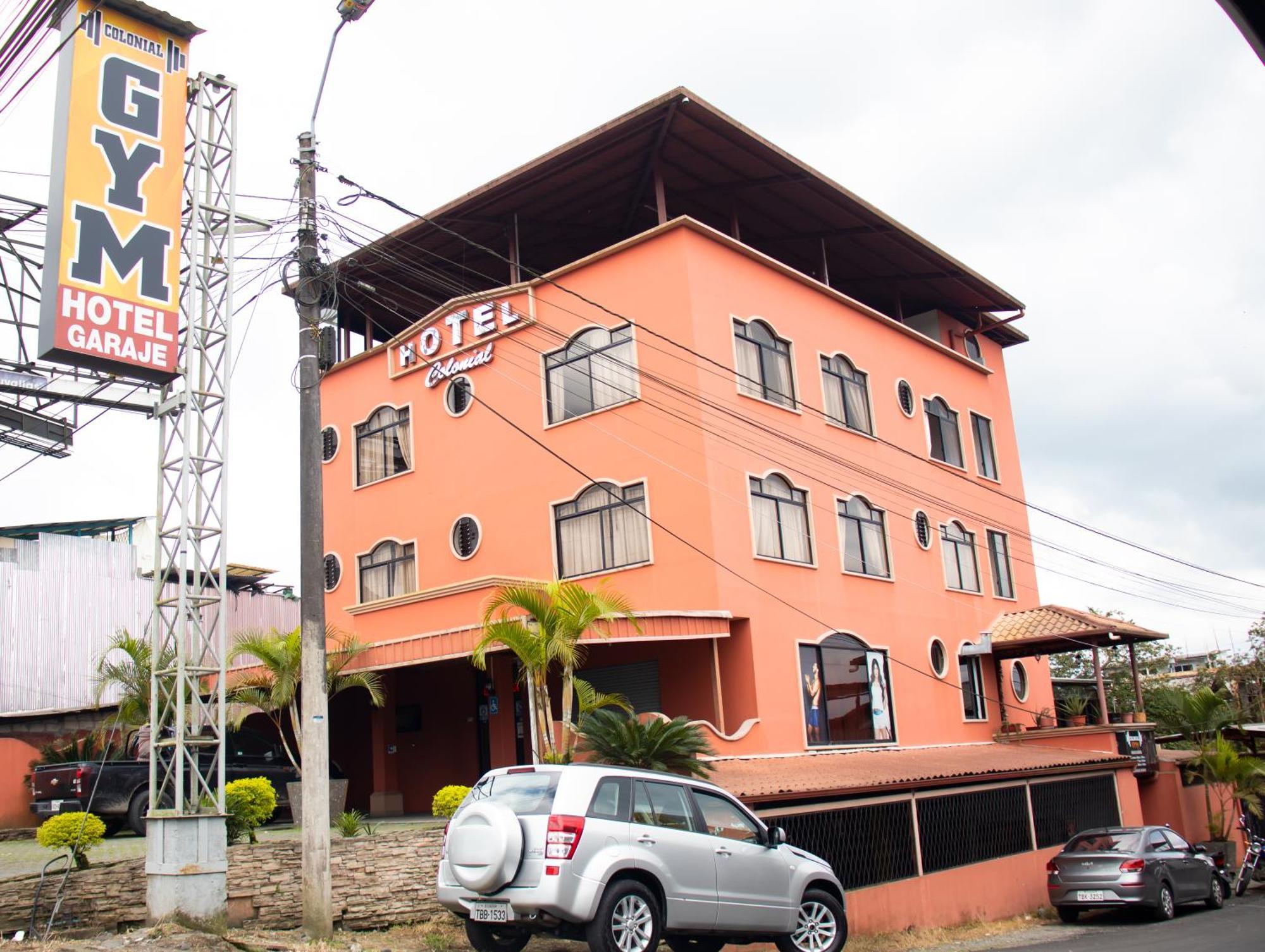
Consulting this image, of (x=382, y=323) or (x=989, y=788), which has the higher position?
(x=382, y=323)

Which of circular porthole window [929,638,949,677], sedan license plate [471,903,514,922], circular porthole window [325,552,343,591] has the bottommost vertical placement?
sedan license plate [471,903,514,922]

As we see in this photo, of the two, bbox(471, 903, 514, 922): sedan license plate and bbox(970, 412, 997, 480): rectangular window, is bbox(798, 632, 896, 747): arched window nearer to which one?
bbox(970, 412, 997, 480): rectangular window

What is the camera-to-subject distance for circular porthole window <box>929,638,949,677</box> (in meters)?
25.7

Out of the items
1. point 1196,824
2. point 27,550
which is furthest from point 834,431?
point 27,550

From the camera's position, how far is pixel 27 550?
30969 mm

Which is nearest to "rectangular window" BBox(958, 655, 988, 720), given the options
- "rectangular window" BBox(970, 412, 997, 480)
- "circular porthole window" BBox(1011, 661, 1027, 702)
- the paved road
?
"circular porthole window" BBox(1011, 661, 1027, 702)

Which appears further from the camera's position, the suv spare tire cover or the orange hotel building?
the orange hotel building

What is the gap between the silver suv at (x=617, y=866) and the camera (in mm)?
10008

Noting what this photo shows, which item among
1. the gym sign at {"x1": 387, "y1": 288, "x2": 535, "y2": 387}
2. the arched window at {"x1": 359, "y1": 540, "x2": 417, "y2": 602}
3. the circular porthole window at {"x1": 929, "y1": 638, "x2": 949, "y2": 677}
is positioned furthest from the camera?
the circular porthole window at {"x1": 929, "y1": 638, "x2": 949, "y2": 677}

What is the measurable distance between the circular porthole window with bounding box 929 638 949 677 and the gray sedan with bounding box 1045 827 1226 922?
559cm

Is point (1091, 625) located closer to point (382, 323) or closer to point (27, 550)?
point (382, 323)

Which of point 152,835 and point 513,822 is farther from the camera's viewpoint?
point 152,835

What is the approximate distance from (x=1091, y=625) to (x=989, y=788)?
6610 mm

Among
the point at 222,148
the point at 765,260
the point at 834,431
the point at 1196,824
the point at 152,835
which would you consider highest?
the point at 765,260
